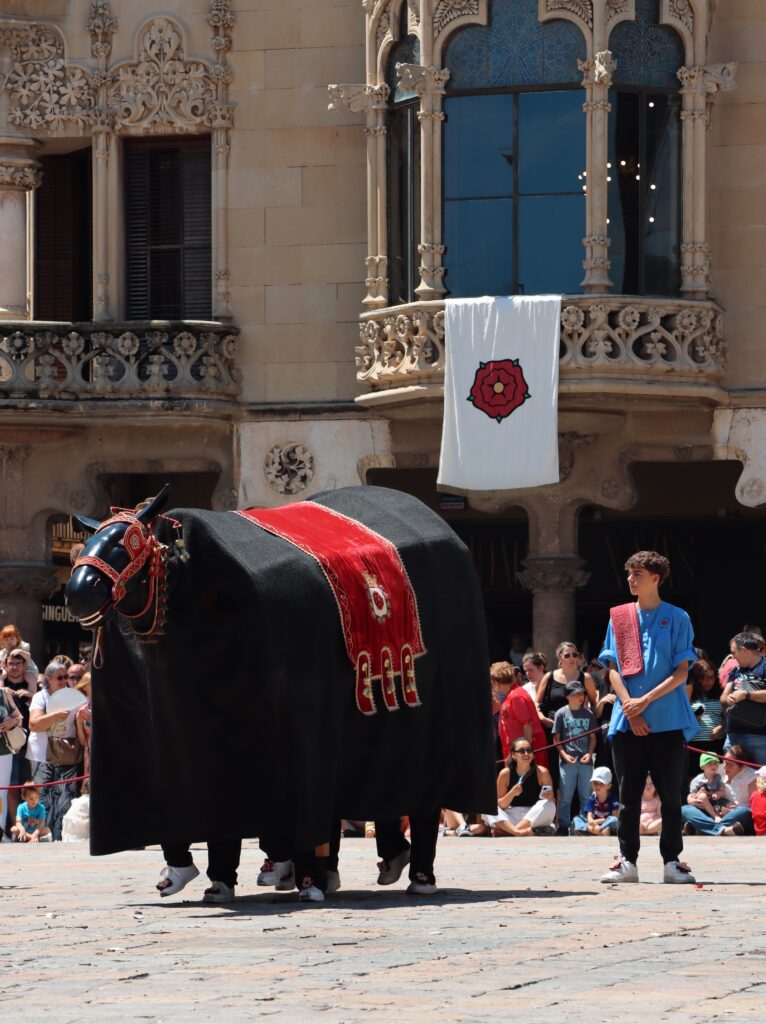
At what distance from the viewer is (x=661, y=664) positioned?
44.4 ft

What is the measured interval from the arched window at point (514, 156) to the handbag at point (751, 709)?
7427 millimetres

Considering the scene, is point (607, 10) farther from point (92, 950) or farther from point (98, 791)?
point (92, 950)

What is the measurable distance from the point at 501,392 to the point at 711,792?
730 cm

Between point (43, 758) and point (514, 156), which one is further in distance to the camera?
point (514, 156)

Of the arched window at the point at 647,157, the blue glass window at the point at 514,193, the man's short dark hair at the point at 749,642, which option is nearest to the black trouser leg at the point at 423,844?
the man's short dark hair at the point at 749,642

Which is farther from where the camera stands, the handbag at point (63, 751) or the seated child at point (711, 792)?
the handbag at point (63, 751)

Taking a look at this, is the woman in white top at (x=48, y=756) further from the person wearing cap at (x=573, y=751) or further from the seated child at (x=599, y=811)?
the seated child at (x=599, y=811)

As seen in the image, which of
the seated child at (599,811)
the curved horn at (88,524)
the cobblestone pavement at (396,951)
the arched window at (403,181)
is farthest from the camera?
the arched window at (403,181)

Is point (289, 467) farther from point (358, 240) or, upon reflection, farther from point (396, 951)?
point (396, 951)

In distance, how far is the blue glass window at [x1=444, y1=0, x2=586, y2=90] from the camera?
84.2 ft

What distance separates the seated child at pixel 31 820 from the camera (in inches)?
794

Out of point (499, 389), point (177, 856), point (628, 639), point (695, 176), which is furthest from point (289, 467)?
point (177, 856)

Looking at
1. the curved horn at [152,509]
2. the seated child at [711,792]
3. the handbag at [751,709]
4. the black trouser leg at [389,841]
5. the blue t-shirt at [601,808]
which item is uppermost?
the curved horn at [152,509]

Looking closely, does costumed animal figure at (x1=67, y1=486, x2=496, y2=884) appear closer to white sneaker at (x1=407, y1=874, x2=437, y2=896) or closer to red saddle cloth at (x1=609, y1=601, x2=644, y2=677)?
white sneaker at (x1=407, y1=874, x2=437, y2=896)
